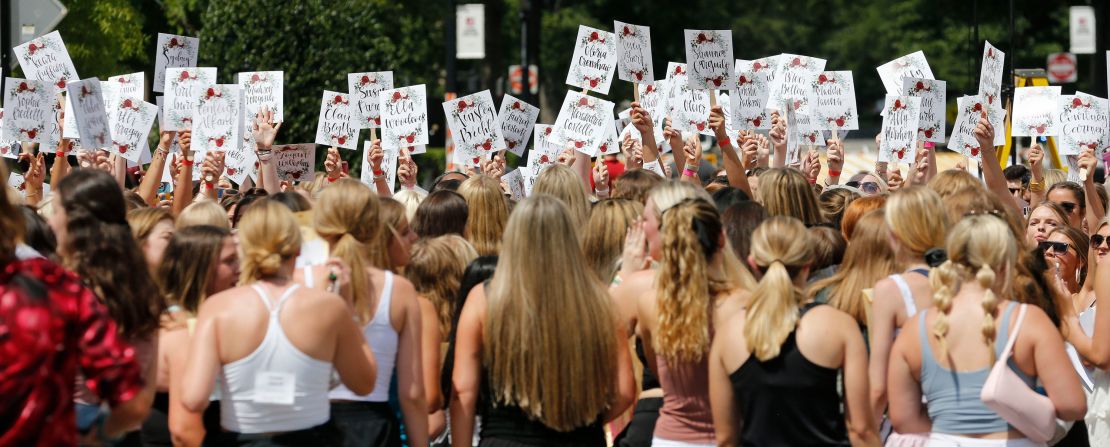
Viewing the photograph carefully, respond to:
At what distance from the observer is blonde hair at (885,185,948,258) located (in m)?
5.38

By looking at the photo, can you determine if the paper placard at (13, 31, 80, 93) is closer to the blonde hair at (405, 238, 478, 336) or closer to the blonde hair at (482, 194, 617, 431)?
the blonde hair at (405, 238, 478, 336)

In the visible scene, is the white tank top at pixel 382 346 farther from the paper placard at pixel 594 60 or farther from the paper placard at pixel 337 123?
the paper placard at pixel 594 60

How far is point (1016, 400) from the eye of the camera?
4660 millimetres

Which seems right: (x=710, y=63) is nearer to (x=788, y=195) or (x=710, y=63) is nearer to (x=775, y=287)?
(x=788, y=195)

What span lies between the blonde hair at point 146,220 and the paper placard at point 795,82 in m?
6.00

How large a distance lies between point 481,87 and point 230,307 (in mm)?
27235

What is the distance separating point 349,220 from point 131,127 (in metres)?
5.32

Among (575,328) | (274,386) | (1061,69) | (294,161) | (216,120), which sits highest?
(1061,69)

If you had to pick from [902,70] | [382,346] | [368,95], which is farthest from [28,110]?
[902,70]

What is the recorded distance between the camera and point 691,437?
5059 mm

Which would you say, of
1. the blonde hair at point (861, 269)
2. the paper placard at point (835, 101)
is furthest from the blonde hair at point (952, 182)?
the paper placard at point (835, 101)

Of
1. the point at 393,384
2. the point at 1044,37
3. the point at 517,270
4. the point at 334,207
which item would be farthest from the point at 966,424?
the point at 1044,37

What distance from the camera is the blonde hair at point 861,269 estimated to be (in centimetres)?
561

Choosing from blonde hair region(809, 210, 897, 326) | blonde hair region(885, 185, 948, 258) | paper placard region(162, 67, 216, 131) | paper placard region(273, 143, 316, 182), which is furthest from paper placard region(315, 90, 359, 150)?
blonde hair region(885, 185, 948, 258)
